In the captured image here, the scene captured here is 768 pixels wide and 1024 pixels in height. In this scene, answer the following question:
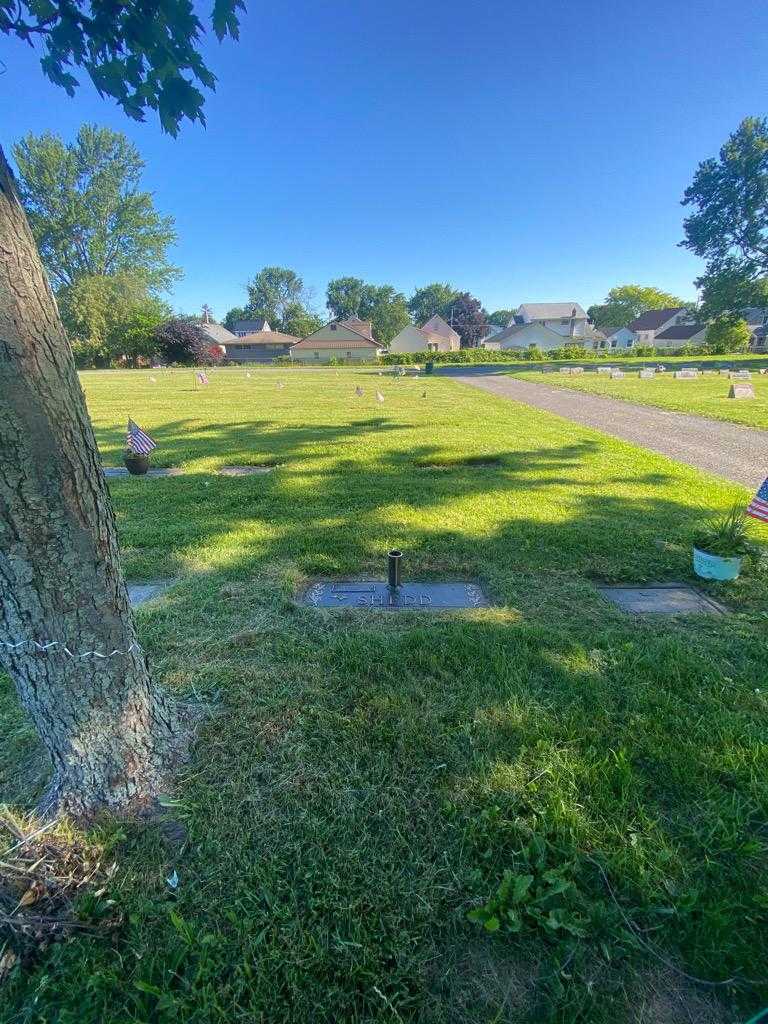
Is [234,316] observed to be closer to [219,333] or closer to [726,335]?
[219,333]

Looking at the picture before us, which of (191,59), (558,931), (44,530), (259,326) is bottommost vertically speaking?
(558,931)

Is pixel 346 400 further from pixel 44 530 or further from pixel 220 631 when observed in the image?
pixel 44 530

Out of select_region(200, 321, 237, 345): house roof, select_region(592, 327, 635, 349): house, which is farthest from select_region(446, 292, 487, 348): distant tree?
select_region(200, 321, 237, 345): house roof

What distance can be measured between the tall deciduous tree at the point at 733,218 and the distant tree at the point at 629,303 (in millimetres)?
44125

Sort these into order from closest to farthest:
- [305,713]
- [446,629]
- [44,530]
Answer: [44,530] → [305,713] → [446,629]

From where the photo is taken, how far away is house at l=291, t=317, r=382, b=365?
57969 mm

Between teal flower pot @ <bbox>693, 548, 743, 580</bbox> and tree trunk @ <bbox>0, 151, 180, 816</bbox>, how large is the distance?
3670 millimetres

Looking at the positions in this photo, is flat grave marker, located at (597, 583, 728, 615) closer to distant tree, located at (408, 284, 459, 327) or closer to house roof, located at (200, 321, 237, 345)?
house roof, located at (200, 321, 237, 345)

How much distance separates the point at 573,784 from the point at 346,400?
47.8ft

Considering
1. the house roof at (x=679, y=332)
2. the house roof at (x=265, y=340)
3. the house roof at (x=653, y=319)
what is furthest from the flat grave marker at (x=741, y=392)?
the house roof at (x=653, y=319)

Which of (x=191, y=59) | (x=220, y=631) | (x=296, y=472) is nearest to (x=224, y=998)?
(x=220, y=631)

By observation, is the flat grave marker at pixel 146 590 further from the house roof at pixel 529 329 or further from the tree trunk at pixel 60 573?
the house roof at pixel 529 329

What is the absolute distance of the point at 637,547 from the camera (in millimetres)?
3941

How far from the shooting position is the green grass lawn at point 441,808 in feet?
4.10
